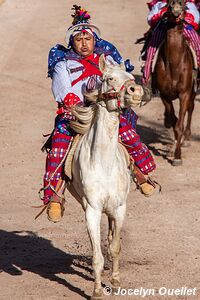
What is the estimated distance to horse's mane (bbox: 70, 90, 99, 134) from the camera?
8.91 metres

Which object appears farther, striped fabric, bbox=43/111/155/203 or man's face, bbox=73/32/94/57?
man's face, bbox=73/32/94/57

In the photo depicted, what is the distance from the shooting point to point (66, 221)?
12562mm

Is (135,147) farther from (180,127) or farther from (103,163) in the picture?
(180,127)

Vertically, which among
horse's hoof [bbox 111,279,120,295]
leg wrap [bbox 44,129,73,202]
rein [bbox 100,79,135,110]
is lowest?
horse's hoof [bbox 111,279,120,295]

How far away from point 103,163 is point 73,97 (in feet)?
3.13

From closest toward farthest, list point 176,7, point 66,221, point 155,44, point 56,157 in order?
1. point 56,157
2. point 66,221
3. point 176,7
4. point 155,44

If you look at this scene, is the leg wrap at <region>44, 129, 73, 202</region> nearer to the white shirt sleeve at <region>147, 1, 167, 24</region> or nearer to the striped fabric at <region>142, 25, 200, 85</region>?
the striped fabric at <region>142, 25, 200, 85</region>

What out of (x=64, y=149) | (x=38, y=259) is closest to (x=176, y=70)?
(x=38, y=259)

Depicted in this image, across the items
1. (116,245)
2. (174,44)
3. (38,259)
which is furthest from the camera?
(174,44)

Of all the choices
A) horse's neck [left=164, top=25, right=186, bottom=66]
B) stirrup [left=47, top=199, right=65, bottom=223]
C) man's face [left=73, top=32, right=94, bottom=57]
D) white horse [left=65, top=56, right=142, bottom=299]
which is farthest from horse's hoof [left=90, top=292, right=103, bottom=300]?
horse's neck [left=164, top=25, right=186, bottom=66]

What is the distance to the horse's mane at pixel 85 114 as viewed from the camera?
891cm

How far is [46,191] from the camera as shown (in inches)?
384

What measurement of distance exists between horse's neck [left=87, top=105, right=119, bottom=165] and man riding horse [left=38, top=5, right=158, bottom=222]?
22.2 inches

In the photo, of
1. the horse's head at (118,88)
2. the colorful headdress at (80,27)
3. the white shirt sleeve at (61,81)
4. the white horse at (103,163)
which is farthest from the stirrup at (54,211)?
the colorful headdress at (80,27)
